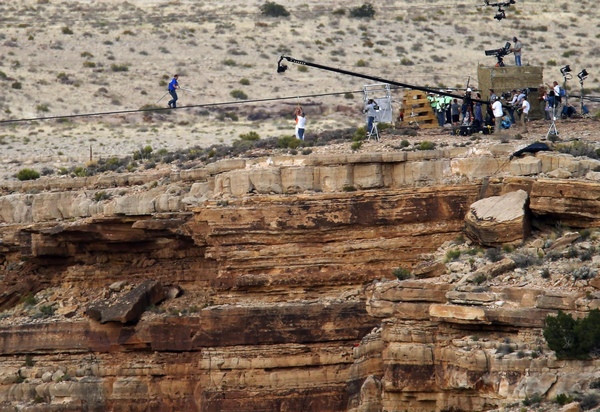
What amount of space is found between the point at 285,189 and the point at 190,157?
751cm

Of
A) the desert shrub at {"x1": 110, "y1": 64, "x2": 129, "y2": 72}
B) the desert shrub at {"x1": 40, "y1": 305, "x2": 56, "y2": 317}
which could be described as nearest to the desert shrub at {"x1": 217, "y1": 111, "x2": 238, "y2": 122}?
the desert shrub at {"x1": 110, "y1": 64, "x2": 129, "y2": 72}

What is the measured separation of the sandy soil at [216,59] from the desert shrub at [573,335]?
108ft

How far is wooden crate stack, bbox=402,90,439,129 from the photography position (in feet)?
183

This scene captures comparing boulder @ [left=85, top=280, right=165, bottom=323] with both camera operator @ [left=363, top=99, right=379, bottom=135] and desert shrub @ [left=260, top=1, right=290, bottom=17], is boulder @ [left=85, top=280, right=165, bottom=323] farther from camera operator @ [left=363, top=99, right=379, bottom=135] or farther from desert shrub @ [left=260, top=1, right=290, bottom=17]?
desert shrub @ [left=260, top=1, right=290, bottom=17]

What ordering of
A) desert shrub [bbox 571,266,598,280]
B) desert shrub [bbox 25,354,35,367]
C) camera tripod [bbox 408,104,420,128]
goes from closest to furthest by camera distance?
desert shrub [bbox 571,266,598,280], desert shrub [bbox 25,354,35,367], camera tripod [bbox 408,104,420,128]

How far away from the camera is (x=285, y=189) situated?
49.2 metres

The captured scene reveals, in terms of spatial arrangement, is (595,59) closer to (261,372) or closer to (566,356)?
(261,372)

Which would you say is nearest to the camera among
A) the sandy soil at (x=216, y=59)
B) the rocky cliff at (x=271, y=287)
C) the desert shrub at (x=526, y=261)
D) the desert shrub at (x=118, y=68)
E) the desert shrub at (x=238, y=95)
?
the desert shrub at (x=526, y=261)

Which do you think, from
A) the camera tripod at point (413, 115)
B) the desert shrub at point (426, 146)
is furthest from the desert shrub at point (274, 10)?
the desert shrub at point (426, 146)

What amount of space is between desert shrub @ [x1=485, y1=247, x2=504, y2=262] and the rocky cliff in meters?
0.46

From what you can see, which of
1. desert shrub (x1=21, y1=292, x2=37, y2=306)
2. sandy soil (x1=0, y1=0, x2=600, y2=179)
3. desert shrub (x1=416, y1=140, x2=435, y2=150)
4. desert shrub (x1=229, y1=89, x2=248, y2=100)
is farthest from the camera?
→ desert shrub (x1=229, y1=89, x2=248, y2=100)

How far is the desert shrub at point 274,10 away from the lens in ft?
316

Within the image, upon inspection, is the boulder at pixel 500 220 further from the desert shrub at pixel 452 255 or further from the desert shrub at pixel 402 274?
the desert shrub at pixel 402 274

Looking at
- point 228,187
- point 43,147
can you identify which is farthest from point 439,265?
point 43,147
